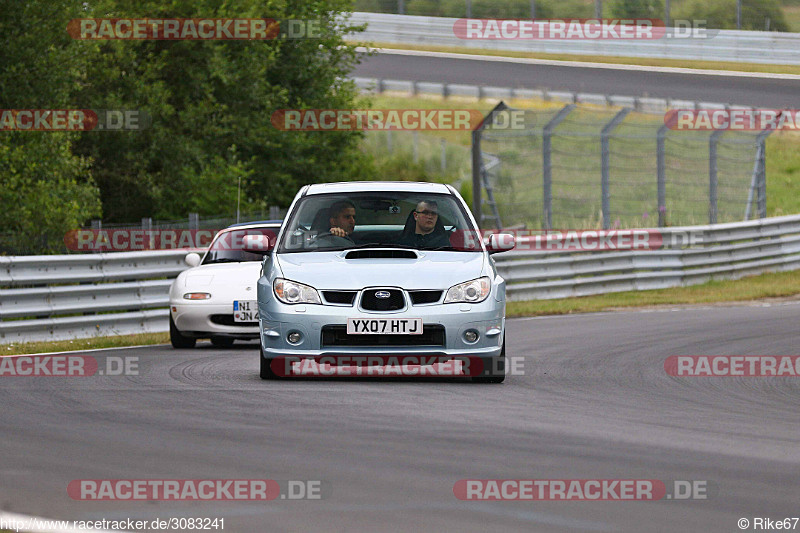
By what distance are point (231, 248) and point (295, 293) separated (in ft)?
17.2

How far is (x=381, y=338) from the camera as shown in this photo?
959 cm

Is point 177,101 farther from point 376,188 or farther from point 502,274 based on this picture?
point 376,188

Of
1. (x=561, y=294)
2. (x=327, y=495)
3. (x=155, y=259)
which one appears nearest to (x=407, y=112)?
(x=561, y=294)

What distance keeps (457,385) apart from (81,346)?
17.9 ft

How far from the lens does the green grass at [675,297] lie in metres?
19.4

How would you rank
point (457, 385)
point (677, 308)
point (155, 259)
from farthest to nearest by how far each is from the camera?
point (677, 308) < point (155, 259) < point (457, 385)

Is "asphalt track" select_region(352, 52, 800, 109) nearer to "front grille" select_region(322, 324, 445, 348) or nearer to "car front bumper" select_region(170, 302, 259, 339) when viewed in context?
"car front bumper" select_region(170, 302, 259, 339)

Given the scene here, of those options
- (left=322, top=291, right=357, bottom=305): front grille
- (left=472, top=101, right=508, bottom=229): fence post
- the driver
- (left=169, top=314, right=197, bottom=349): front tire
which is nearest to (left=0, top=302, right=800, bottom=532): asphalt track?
(left=322, top=291, right=357, bottom=305): front grille

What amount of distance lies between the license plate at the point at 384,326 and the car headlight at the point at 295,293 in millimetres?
336

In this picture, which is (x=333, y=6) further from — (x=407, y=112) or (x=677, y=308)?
(x=677, y=308)

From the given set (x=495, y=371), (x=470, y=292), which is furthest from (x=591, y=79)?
(x=470, y=292)

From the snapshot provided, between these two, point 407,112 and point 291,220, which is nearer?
point 291,220

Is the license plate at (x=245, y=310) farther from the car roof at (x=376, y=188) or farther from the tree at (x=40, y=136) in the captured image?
the tree at (x=40, y=136)

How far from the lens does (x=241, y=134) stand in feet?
100
